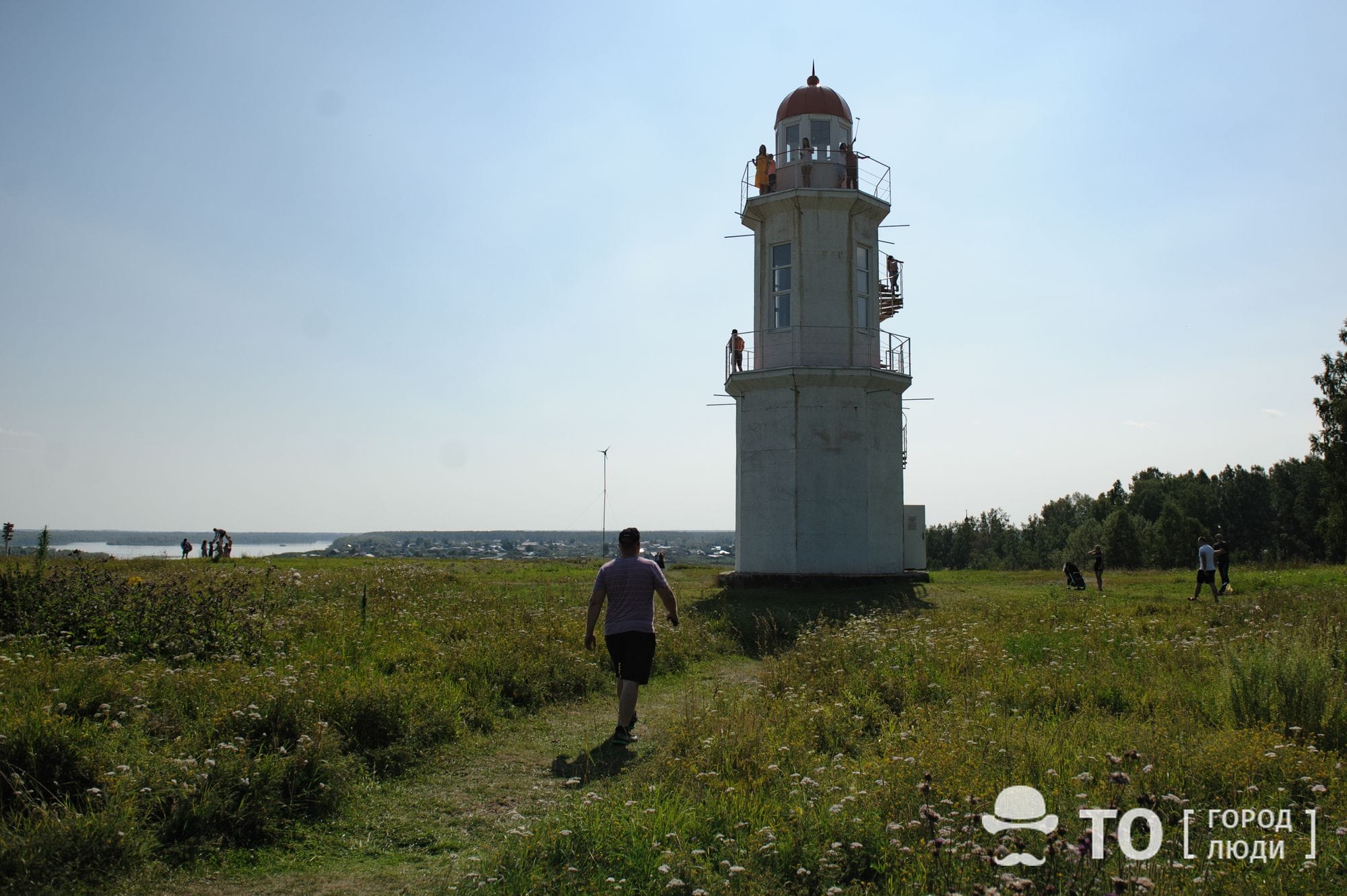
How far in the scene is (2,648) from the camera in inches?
344

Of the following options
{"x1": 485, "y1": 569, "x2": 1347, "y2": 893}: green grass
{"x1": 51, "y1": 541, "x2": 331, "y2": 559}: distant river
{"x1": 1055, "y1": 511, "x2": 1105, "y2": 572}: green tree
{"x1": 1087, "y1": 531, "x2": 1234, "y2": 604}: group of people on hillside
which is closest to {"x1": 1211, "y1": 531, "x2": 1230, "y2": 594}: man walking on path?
Result: {"x1": 1087, "y1": 531, "x2": 1234, "y2": 604}: group of people on hillside

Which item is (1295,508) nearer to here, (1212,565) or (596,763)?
(1212,565)

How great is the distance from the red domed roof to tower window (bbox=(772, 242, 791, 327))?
4.28 metres

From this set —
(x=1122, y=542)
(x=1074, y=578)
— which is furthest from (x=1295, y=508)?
(x=1074, y=578)

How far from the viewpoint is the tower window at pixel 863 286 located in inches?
1022

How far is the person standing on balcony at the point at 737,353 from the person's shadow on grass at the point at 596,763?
1877 cm

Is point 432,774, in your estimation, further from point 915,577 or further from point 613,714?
point 915,577

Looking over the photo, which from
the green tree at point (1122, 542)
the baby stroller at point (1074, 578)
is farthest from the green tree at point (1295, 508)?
the baby stroller at point (1074, 578)

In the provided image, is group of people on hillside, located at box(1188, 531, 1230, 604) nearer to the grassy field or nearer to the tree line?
the grassy field

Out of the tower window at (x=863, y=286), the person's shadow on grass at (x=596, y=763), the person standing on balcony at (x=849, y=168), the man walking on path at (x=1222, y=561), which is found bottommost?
the person's shadow on grass at (x=596, y=763)

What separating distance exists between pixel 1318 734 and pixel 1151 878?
146 inches

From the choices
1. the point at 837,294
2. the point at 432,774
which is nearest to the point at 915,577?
the point at 837,294

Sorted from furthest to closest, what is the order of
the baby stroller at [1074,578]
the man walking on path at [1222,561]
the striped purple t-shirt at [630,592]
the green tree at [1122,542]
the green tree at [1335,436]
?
the green tree at [1122,542] < the green tree at [1335,436] < the baby stroller at [1074,578] < the man walking on path at [1222,561] < the striped purple t-shirt at [630,592]

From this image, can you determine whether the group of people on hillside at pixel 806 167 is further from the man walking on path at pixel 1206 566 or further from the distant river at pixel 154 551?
the distant river at pixel 154 551
